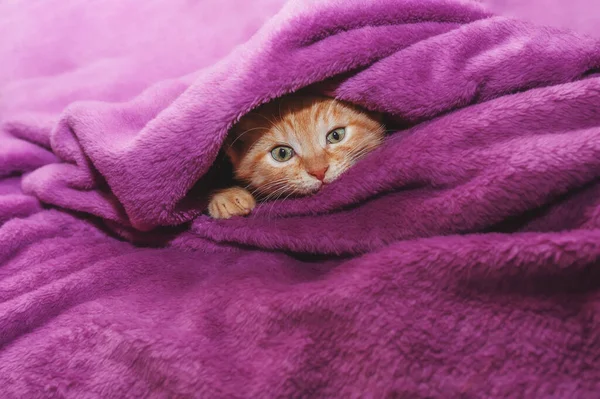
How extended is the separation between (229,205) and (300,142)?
0.84 feet

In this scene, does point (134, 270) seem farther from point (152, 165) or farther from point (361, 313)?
Answer: point (361, 313)

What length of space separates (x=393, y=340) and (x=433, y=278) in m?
0.09

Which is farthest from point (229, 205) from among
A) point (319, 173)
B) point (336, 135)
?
point (336, 135)

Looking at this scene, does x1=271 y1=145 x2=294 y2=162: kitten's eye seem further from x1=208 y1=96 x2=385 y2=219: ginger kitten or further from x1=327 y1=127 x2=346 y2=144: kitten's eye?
x1=327 y1=127 x2=346 y2=144: kitten's eye

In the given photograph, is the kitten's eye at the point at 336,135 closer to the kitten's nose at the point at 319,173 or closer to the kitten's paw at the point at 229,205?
the kitten's nose at the point at 319,173

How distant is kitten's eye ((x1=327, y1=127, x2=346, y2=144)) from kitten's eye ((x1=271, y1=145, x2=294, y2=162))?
101 mm

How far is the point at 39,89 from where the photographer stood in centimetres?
137

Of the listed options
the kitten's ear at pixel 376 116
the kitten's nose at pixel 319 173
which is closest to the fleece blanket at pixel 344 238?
the kitten's ear at pixel 376 116

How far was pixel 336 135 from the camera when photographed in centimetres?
108

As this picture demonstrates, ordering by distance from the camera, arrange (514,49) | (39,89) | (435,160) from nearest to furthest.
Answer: (435,160) → (514,49) → (39,89)

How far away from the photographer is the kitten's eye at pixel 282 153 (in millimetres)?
1101

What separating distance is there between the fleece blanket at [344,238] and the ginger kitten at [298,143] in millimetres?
75

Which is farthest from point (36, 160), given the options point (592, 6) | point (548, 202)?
point (592, 6)

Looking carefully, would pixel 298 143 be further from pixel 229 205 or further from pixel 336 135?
pixel 229 205
